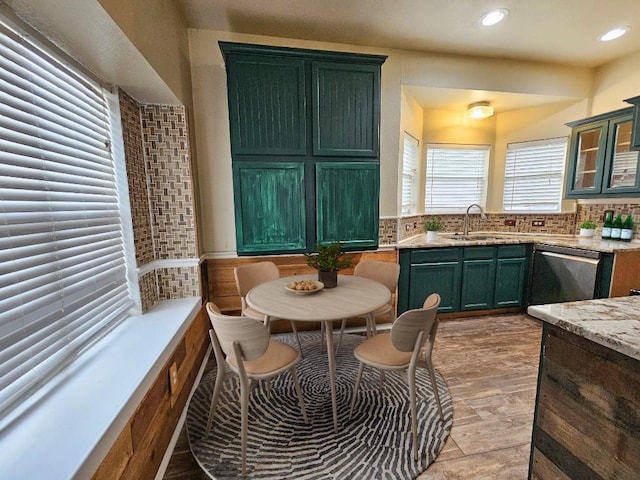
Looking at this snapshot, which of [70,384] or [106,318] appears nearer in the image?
[70,384]

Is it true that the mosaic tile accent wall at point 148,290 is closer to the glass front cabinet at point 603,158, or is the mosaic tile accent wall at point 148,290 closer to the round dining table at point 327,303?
the round dining table at point 327,303

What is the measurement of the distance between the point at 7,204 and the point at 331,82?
2.32 m

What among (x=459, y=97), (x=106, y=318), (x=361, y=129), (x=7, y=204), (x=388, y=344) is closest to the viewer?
(x=7, y=204)

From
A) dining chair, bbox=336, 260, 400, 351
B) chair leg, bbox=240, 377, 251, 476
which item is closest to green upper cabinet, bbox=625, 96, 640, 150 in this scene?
dining chair, bbox=336, 260, 400, 351

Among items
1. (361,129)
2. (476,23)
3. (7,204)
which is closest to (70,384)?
(7,204)

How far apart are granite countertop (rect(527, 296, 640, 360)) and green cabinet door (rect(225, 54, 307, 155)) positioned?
→ 7.04 feet

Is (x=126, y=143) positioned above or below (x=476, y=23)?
below

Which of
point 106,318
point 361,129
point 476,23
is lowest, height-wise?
point 106,318

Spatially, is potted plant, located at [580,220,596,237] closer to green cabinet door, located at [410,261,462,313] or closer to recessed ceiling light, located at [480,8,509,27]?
green cabinet door, located at [410,261,462,313]

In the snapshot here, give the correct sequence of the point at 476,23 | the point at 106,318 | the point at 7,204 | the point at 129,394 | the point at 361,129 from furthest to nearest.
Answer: the point at 361,129 → the point at 476,23 → the point at 106,318 → the point at 129,394 → the point at 7,204

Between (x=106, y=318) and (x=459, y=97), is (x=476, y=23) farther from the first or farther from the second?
(x=106, y=318)

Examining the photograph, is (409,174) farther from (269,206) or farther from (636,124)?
(636,124)

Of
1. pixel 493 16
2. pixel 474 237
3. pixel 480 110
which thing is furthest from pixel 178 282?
pixel 480 110

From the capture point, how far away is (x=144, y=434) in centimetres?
129
